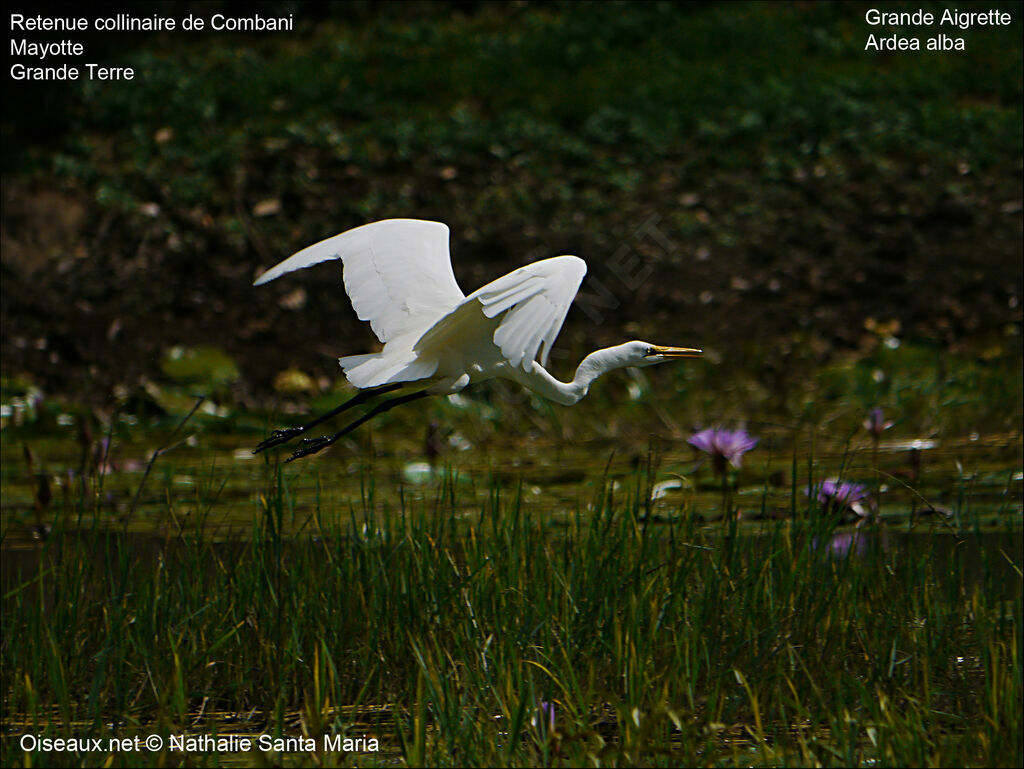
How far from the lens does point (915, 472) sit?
4.36m

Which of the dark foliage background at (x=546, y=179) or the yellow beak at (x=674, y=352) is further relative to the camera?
the dark foliage background at (x=546, y=179)

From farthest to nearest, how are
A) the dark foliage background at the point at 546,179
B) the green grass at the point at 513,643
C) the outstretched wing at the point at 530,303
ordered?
the dark foliage background at the point at 546,179, the outstretched wing at the point at 530,303, the green grass at the point at 513,643

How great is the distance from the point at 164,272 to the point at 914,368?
15.4ft

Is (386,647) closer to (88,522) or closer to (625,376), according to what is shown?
(88,522)

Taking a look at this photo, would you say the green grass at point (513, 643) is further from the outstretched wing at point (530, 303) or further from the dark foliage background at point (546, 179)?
the dark foliage background at point (546, 179)

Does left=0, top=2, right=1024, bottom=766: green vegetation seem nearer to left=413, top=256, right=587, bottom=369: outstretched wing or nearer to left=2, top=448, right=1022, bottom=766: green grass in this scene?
left=2, top=448, right=1022, bottom=766: green grass

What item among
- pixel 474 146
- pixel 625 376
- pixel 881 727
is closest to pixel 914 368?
pixel 625 376

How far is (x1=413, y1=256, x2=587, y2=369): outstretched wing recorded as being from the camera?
2711 mm

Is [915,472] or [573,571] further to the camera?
[915,472]

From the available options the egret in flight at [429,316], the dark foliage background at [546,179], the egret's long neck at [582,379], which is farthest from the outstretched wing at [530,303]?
the dark foliage background at [546,179]

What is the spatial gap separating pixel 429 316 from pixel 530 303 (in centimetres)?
69

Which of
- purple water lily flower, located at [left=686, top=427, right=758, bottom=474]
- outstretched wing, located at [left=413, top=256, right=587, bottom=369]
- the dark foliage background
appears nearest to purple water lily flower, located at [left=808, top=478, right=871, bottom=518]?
purple water lily flower, located at [left=686, top=427, right=758, bottom=474]

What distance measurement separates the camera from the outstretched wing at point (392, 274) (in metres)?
3.47

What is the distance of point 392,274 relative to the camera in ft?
11.7
